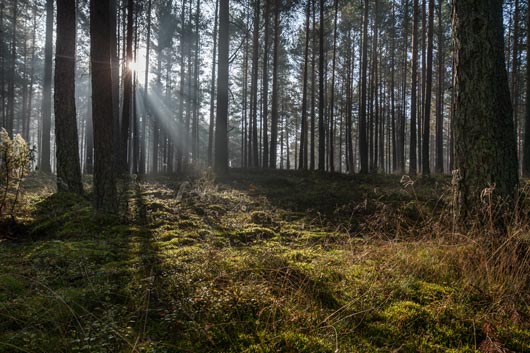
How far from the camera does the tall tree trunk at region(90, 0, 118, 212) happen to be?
18.2ft

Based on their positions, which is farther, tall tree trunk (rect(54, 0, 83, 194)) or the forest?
→ tall tree trunk (rect(54, 0, 83, 194))

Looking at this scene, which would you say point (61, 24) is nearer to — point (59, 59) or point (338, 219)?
point (59, 59)

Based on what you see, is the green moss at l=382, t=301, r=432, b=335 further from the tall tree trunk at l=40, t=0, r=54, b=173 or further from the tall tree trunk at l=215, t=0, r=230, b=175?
the tall tree trunk at l=40, t=0, r=54, b=173

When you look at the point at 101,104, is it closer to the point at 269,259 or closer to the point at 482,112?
the point at 269,259

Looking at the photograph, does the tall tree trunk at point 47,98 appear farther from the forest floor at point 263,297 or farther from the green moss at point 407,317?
the green moss at point 407,317

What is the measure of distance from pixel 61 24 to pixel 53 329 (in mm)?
7743

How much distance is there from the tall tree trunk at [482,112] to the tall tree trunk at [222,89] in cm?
1119

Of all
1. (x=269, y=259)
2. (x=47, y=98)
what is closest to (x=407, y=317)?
(x=269, y=259)

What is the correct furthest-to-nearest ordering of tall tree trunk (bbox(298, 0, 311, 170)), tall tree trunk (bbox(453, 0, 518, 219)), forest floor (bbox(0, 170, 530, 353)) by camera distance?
tall tree trunk (bbox(298, 0, 311, 170)), tall tree trunk (bbox(453, 0, 518, 219)), forest floor (bbox(0, 170, 530, 353))

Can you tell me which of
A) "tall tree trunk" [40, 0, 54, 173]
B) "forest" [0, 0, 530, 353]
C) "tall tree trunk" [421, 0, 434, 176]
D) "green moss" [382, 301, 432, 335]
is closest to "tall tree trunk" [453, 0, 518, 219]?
"forest" [0, 0, 530, 353]

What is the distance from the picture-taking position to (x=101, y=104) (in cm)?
559

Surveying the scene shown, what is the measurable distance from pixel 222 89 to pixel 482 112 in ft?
38.6

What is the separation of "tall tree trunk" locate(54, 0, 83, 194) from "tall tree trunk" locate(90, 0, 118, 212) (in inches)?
90.2

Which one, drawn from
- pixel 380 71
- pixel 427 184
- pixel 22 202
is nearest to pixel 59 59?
pixel 22 202
